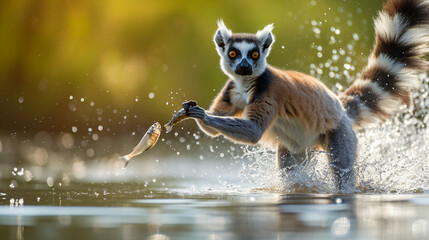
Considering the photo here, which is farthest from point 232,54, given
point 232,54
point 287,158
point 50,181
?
point 50,181

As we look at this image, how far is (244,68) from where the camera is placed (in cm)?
597

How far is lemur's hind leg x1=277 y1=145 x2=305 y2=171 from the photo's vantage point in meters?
6.49

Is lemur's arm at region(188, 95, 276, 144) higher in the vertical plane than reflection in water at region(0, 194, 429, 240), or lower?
higher

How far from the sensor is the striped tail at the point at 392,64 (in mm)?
6887

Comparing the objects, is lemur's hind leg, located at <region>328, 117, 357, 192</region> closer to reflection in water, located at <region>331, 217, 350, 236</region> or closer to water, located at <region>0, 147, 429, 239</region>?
water, located at <region>0, 147, 429, 239</region>

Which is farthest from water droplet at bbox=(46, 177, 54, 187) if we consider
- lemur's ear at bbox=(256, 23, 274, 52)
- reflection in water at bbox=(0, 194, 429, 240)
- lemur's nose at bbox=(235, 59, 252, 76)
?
lemur's ear at bbox=(256, 23, 274, 52)

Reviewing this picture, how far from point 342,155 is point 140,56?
32.2ft

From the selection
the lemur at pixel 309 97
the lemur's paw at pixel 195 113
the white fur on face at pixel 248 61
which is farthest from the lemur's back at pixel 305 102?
the lemur's paw at pixel 195 113

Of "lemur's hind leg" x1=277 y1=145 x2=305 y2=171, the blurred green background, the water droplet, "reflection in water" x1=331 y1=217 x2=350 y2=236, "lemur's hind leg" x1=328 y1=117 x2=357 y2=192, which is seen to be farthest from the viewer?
the blurred green background

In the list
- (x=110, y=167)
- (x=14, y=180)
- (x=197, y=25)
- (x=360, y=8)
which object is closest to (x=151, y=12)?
(x=197, y=25)

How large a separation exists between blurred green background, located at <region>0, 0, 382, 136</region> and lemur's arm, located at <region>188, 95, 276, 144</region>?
7.24 meters

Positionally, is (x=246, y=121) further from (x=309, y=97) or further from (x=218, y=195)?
(x=309, y=97)


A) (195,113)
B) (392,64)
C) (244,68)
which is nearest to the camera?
(195,113)

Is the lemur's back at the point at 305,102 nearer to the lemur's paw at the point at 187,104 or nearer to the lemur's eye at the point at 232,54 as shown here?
the lemur's eye at the point at 232,54
